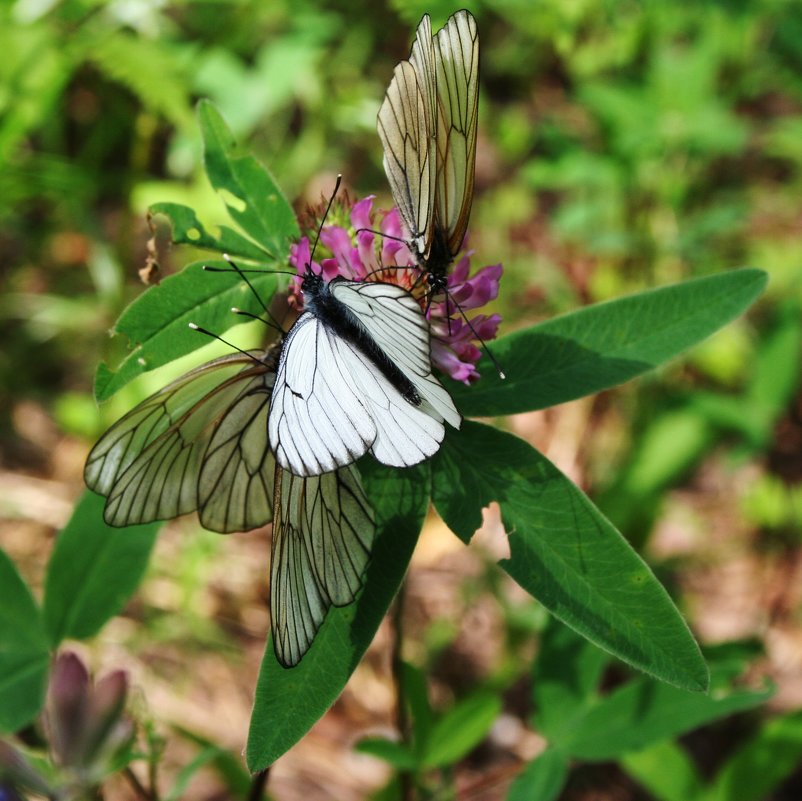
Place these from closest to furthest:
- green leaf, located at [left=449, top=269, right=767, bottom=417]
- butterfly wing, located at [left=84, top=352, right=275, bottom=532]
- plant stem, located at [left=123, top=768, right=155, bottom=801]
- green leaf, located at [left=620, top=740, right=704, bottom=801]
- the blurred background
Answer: butterfly wing, located at [left=84, top=352, right=275, bottom=532], green leaf, located at [left=449, top=269, right=767, bottom=417], plant stem, located at [left=123, top=768, right=155, bottom=801], green leaf, located at [left=620, top=740, right=704, bottom=801], the blurred background

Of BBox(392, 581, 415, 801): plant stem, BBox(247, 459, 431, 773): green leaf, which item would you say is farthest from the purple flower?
BBox(392, 581, 415, 801): plant stem

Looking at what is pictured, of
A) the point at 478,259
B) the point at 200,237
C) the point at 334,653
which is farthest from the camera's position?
the point at 478,259

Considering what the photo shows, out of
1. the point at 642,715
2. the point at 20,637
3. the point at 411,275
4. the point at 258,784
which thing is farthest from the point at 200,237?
the point at 642,715

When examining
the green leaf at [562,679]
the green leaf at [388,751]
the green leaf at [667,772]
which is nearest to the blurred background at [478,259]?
the green leaf at [667,772]

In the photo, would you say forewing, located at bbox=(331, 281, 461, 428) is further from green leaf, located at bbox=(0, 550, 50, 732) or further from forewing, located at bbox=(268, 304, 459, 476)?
green leaf, located at bbox=(0, 550, 50, 732)

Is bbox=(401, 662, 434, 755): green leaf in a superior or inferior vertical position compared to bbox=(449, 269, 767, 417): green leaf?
inferior

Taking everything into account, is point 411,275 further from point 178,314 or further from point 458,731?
point 458,731
